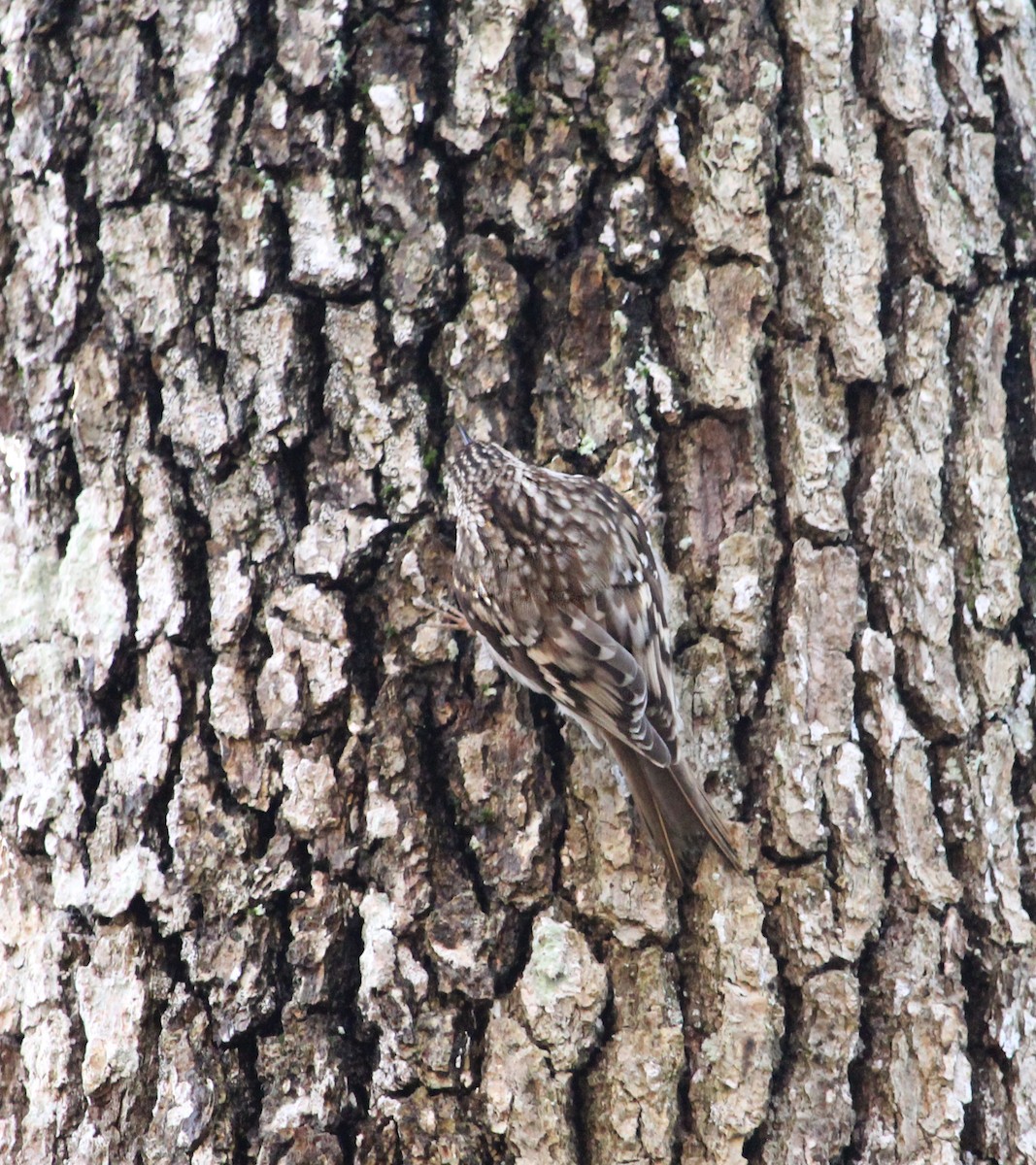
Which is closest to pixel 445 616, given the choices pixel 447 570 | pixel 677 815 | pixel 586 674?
pixel 447 570

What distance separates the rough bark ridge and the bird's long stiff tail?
45mm

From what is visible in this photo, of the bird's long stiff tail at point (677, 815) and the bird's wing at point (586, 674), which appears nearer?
the bird's long stiff tail at point (677, 815)

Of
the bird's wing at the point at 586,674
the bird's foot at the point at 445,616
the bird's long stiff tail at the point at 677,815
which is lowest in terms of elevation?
the bird's long stiff tail at the point at 677,815

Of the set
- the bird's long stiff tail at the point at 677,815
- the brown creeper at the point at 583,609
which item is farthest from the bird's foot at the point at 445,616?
the bird's long stiff tail at the point at 677,815

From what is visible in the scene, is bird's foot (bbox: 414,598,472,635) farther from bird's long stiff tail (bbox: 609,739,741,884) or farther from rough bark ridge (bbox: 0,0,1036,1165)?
bird's long stiff tail (bbox: 609,739,741,884)

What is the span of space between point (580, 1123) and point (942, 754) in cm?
75

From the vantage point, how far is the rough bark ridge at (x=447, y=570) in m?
1.71

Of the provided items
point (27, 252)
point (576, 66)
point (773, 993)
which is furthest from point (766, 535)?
point (27, 252)

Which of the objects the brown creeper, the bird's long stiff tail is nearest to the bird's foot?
the brown creeper

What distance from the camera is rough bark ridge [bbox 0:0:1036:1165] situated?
1714 mm

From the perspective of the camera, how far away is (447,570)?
191 cm

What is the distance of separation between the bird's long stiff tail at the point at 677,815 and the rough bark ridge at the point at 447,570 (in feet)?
0.15

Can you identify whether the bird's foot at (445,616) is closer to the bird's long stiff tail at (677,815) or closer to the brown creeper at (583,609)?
the brown creeper at (583,609)

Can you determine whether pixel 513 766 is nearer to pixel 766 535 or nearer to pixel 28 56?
pixel 766 535
